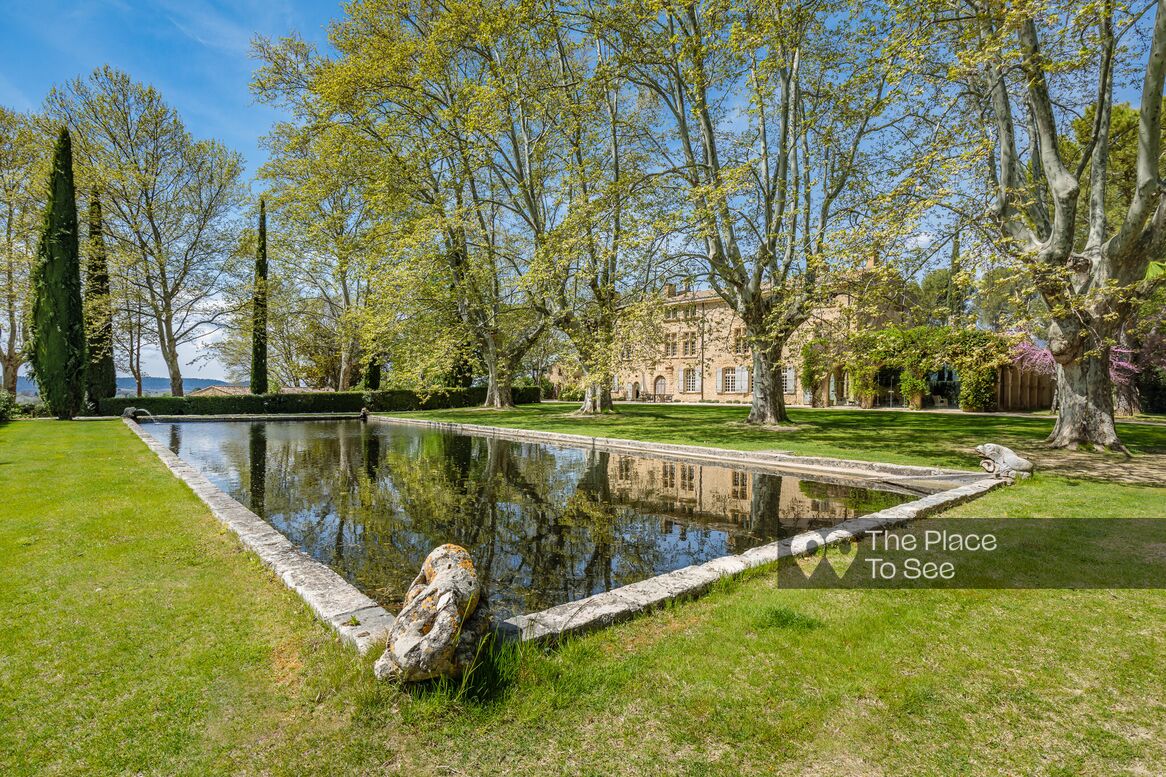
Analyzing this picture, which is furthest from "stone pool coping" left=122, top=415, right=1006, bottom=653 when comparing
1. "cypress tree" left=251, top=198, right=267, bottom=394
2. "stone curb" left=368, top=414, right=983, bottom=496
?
"cypress tree" left=251, top=198, right=267, bottom=394

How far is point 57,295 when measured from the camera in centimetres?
1931

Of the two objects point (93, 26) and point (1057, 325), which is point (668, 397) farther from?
point (93, 26)

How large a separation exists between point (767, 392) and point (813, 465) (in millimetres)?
6306

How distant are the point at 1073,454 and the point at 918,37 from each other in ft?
25.0

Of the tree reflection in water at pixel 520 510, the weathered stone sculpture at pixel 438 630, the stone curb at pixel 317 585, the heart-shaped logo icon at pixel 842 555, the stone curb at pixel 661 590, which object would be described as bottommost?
the tree reflection in water at pixel 520 510

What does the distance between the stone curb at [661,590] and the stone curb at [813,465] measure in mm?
3052

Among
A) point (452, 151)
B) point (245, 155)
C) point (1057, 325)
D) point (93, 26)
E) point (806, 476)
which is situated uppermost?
point (245, 155)

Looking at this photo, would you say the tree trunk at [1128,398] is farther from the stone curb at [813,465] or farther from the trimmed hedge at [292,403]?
the trimmed hedge at [292,403]

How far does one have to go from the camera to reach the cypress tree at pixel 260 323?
26125 mm

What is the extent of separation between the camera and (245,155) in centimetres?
2555

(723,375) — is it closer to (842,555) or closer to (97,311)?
(842,555)

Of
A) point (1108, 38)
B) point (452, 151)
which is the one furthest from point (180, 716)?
point (452, 151)

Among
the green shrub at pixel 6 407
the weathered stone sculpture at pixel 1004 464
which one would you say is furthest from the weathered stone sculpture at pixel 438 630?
the green shrub at pixel 6 407

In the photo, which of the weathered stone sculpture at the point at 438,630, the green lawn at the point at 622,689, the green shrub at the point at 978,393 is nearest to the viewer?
the green lawn at the point at 622,689
